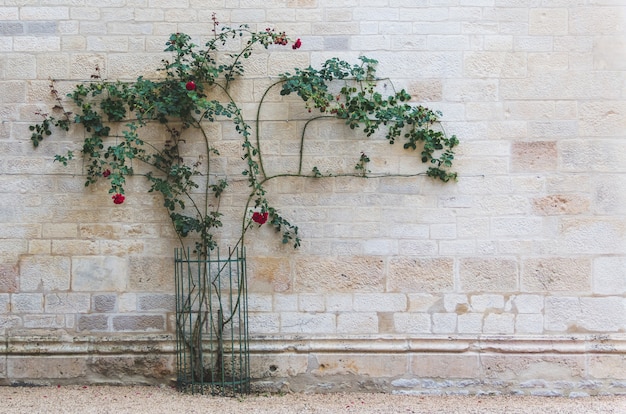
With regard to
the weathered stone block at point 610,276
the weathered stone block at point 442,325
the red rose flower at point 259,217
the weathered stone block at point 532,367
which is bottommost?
the weathered stone block at point 532,367

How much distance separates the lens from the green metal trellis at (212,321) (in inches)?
181

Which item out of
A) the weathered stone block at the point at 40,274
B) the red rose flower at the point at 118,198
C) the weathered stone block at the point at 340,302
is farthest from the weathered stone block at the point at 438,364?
the weathered stone block at the point at 40,274

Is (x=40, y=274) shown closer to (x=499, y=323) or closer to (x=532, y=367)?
(x=499, y=323)

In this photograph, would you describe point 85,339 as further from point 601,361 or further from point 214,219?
point 601,361

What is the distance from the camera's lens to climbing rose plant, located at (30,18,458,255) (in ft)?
15.1

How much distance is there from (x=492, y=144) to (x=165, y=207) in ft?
7.56

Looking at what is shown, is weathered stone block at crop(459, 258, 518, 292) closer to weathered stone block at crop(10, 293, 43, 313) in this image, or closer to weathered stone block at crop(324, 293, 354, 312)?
weathered stone block at crop(324, 293, 354, 312)

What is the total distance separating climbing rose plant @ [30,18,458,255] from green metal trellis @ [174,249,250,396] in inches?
6.8

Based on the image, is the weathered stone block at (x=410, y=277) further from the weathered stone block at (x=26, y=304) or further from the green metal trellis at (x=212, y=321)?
the weathered stone block at (x=26, y=304)

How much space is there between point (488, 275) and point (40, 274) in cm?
311

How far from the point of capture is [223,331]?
4.68m

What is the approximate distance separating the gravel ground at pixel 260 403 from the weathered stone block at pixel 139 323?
40cm

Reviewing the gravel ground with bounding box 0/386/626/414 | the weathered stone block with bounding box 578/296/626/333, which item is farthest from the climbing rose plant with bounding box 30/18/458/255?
the weathered stone block with bounding box 578/296/626/333

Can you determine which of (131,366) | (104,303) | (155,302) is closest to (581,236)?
(155,302)
